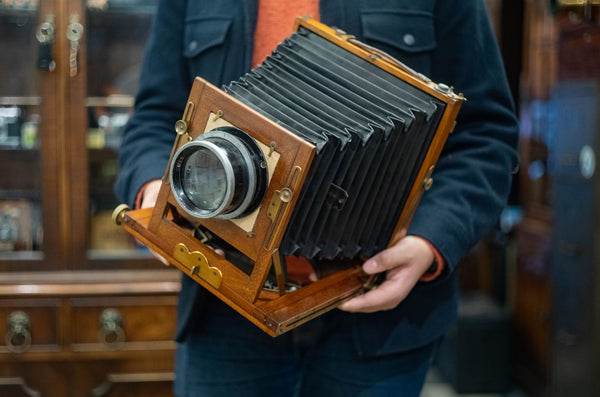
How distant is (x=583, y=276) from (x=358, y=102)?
1660 millimetres

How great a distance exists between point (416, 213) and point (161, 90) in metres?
0.38

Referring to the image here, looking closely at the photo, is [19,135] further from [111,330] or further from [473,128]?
[473,128]

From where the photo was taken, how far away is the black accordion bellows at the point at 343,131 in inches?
25.4

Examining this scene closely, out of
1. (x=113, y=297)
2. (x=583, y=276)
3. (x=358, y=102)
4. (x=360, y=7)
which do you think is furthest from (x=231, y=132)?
(x=583, y=276)

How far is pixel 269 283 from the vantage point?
2.28 feet

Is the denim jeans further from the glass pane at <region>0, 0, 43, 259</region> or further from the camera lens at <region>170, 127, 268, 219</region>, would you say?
the glass pane at <region>0, 0, 43, 259</region>

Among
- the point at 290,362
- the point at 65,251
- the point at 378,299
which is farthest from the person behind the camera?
the point at 65,251

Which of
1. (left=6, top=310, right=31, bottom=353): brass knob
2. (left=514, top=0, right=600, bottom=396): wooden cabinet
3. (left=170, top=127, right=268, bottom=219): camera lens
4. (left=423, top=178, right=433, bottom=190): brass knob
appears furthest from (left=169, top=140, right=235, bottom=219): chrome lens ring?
(left=514, top=0, right=600, bottom=396): wooden cabinet

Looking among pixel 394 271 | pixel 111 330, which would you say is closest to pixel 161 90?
pixel 394 271

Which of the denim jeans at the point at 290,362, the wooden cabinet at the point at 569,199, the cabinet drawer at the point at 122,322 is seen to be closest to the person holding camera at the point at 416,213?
the denim jeans at the point at 290,362

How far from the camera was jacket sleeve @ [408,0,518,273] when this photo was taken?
771mm

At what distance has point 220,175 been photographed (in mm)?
585

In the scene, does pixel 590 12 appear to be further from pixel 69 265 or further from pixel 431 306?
pixel 69 265

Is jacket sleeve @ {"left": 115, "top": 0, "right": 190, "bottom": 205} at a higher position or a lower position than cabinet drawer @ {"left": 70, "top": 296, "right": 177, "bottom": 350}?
higher
